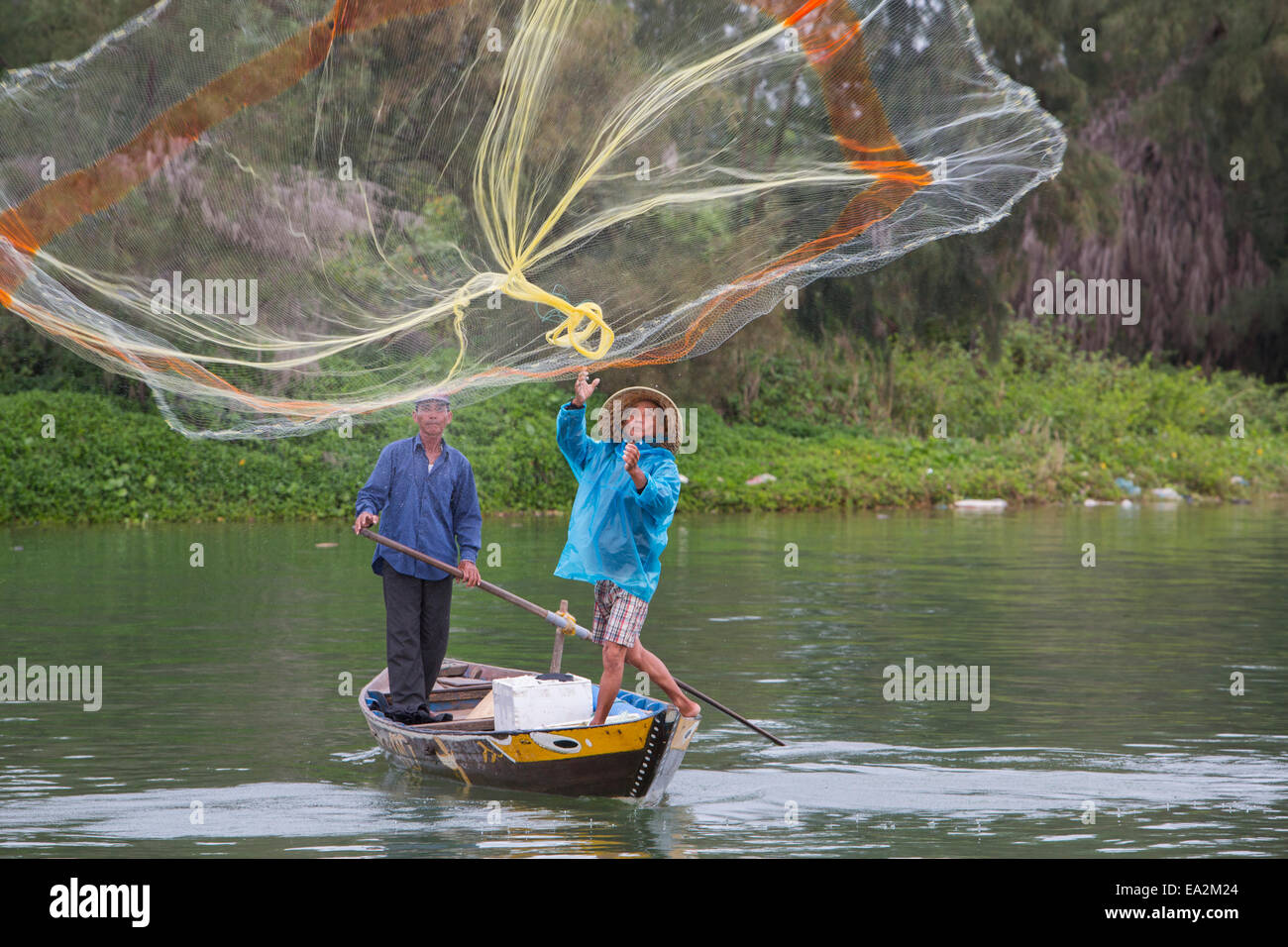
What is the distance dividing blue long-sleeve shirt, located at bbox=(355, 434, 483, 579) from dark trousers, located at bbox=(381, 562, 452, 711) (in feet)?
0.29

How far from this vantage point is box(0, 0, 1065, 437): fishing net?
9125 millimetres

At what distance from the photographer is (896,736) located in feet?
33.8

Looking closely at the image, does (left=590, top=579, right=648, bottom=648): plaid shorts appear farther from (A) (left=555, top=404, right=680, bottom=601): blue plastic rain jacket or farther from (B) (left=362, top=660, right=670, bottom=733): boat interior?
(B) (left=362, top=660, right=670, bottom=733): boat interior

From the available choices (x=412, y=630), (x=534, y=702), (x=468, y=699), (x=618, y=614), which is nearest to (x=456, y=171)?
(x=412, y=630)

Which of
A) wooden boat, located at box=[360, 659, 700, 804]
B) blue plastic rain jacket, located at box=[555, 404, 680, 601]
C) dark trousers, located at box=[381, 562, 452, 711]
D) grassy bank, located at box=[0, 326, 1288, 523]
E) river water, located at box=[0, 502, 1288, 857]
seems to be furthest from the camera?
grassy bank, located at box=[0, 326, 1288, 523]

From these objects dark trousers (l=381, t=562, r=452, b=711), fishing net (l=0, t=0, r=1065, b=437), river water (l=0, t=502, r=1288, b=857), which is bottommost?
river water (l=0, t=502, r=1288, b=857)

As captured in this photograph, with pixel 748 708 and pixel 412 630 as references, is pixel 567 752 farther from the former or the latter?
pixel 748 708

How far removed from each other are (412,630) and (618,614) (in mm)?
1338

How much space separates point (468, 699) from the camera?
34.4 feet

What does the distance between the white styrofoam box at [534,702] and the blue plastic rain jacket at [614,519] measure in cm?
69

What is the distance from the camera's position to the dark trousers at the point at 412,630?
920 cm

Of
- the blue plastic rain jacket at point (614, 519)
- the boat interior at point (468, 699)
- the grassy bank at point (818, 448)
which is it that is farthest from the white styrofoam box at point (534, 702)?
the grassy bank at point (818, 448)

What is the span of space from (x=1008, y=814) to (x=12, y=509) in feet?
64.6

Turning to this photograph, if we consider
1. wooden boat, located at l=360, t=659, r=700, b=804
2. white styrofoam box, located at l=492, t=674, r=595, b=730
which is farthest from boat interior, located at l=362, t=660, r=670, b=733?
white styrofoam box, located at l=492, t=674, r=595, b=730
